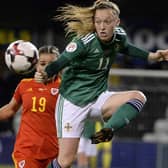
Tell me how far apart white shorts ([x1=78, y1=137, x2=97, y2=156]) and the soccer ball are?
4650 mm

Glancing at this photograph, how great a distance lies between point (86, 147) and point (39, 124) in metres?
4.78

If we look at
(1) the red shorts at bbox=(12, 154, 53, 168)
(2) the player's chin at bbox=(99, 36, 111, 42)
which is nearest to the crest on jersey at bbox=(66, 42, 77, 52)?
(2) the player's chin at bbox=(99, 36, 111, 42)

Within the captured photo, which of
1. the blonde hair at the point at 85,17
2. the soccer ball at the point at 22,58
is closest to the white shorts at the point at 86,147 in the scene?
the soccer ball at the point at 22,58

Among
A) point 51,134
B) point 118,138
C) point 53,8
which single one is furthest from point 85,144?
point 53,8

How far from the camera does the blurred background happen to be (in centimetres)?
1390

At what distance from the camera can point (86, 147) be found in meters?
12.7

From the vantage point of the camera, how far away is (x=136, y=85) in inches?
575

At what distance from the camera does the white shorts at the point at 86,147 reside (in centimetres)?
1256

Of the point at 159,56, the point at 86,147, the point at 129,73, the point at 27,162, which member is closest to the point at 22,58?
the point at 27,162

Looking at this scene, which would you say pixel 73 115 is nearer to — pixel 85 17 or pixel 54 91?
pixel 54 91

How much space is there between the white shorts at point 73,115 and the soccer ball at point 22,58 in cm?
46

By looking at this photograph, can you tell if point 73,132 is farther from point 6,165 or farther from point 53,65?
point 6,165

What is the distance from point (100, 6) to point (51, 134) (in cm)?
135

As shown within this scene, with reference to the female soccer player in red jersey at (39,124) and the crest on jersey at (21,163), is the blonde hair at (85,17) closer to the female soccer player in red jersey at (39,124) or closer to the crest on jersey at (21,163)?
the female soccer player in red jersey at (39,124)
